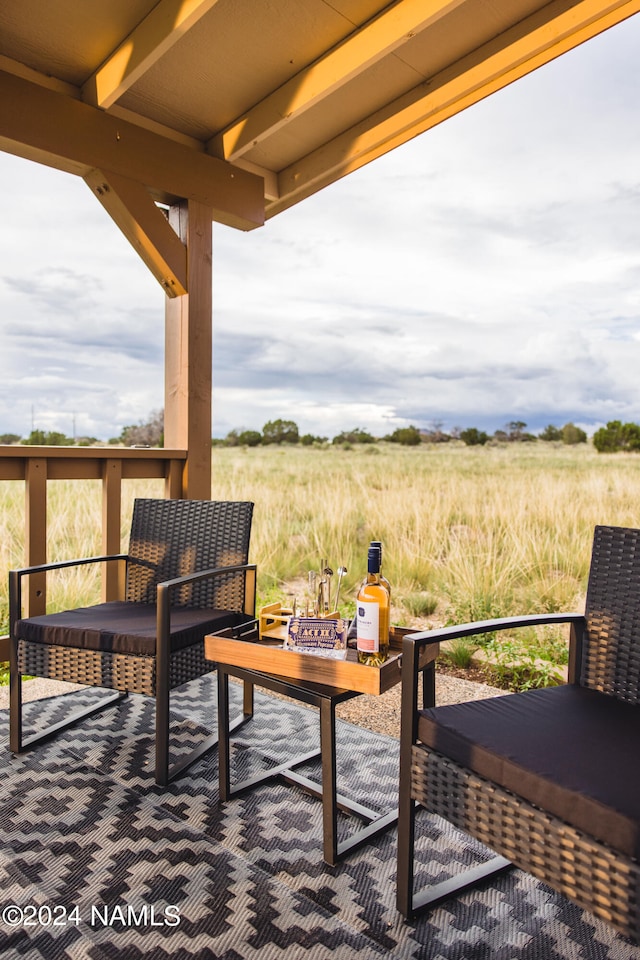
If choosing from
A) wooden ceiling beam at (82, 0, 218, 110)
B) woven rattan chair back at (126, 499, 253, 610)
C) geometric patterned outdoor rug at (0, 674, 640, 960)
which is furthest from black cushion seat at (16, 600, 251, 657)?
wooden ceiling beam at (82, 0, 218, 110)

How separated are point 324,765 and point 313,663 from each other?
243 mm

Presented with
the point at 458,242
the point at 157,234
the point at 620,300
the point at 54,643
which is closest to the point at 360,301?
the point at 458,242

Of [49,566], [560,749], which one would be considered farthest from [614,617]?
[49,566]

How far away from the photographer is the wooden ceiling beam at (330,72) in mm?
2137

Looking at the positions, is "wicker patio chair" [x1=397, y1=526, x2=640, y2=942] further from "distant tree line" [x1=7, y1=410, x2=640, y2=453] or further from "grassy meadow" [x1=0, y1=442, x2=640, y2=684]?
"distant tree line" [x1=7, y1=410, x2=640, y2=453]

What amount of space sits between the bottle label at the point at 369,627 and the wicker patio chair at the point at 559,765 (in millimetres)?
146

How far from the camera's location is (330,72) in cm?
247

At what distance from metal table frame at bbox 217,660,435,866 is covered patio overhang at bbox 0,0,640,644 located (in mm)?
1348

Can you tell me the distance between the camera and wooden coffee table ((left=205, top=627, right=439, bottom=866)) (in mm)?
1545

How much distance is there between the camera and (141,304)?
51.0 ft

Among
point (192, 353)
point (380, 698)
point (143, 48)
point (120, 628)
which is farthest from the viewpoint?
point (192, 353)

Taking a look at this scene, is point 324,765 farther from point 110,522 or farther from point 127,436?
point 127,436

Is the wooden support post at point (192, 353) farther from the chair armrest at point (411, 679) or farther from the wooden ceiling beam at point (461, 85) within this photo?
the chair armrest at point (411, 679)

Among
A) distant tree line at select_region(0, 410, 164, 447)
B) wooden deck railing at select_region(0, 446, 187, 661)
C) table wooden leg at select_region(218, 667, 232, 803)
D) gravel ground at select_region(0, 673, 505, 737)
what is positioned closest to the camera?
table wooden leg at select_region(218, 667, 232, 803)
